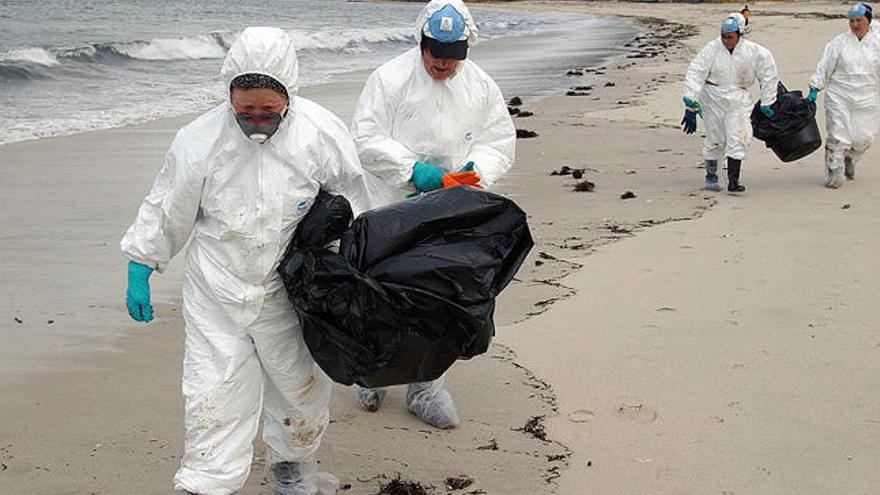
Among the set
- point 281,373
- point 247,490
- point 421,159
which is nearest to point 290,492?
point 247,490

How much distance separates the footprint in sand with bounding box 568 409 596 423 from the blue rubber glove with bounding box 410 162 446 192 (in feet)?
3.63

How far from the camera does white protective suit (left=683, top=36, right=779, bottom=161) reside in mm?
9641

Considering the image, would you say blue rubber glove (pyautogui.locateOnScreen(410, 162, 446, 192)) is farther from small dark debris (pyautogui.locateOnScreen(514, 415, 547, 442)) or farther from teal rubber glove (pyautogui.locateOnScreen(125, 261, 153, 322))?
teal rubber glove (pyautogui.locateOnScreen(125, 261, 153, 322))

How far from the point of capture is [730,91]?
384 inches

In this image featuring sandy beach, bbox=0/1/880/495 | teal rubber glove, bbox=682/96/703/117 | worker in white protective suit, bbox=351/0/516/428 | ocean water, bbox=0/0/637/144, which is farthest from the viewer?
ocean water, bbox=0/0/637/144

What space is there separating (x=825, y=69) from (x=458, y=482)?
736 centimetres

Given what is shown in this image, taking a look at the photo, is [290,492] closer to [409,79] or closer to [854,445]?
[409,79]

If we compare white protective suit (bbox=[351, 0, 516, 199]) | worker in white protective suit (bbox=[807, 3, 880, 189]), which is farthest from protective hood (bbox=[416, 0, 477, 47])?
worker in white protective suit (bbox=[807, 3, 880, 189])

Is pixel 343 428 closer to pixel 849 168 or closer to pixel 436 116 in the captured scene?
pixel 436 116

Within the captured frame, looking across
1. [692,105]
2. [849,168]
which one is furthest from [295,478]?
[849,168]

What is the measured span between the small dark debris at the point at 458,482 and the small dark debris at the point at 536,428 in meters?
0.47

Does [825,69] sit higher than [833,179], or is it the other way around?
[825,69]

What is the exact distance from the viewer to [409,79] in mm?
4719

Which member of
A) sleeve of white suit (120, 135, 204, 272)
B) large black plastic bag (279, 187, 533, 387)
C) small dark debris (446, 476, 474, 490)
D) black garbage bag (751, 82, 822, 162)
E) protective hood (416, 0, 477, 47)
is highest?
protective hood (416, 0, 477, 47)
